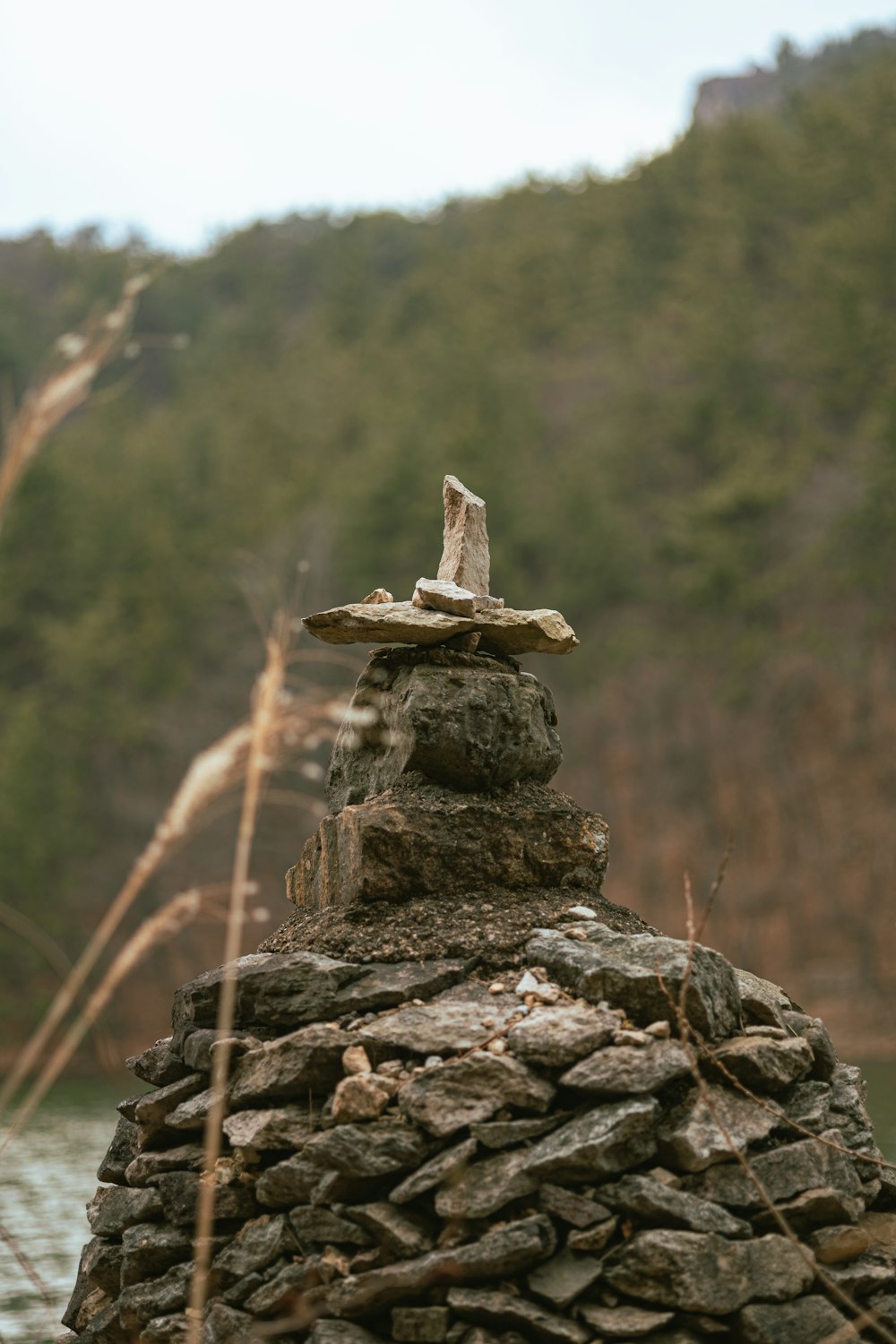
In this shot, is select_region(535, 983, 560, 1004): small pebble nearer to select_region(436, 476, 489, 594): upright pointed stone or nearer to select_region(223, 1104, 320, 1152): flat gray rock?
select_region(223, 1104, 320, 1152): flat gray rock

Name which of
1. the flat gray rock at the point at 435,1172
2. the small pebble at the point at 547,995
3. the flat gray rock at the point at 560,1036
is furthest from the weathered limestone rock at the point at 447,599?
the flat gray rock at the point at 435,1172

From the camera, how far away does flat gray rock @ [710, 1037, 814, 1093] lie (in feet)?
14.0

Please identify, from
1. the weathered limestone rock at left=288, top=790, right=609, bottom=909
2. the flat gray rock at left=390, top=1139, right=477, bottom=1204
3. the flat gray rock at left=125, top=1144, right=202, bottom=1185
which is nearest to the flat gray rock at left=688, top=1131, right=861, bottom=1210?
the flat gray rock at left=390, top=1139, right=477, bottom=1204

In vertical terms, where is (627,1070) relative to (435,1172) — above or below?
above

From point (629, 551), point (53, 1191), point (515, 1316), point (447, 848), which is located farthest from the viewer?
point (629, 551)

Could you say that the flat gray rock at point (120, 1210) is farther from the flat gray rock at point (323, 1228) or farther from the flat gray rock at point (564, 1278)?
the flat gray rock at point (564, 1278)

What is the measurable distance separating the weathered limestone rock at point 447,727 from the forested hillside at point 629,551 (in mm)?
16895

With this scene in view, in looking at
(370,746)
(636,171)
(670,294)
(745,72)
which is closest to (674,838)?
(670,294)

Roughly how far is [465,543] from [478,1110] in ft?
7.50

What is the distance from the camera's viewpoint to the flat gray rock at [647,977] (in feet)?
14.2

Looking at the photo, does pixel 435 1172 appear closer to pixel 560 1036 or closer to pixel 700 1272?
pixel 560 1036

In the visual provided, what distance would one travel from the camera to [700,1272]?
3.83 m

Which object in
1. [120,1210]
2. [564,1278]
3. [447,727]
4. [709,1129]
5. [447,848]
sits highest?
[447,727]

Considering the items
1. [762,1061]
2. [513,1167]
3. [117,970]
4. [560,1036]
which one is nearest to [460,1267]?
[513,1167]
